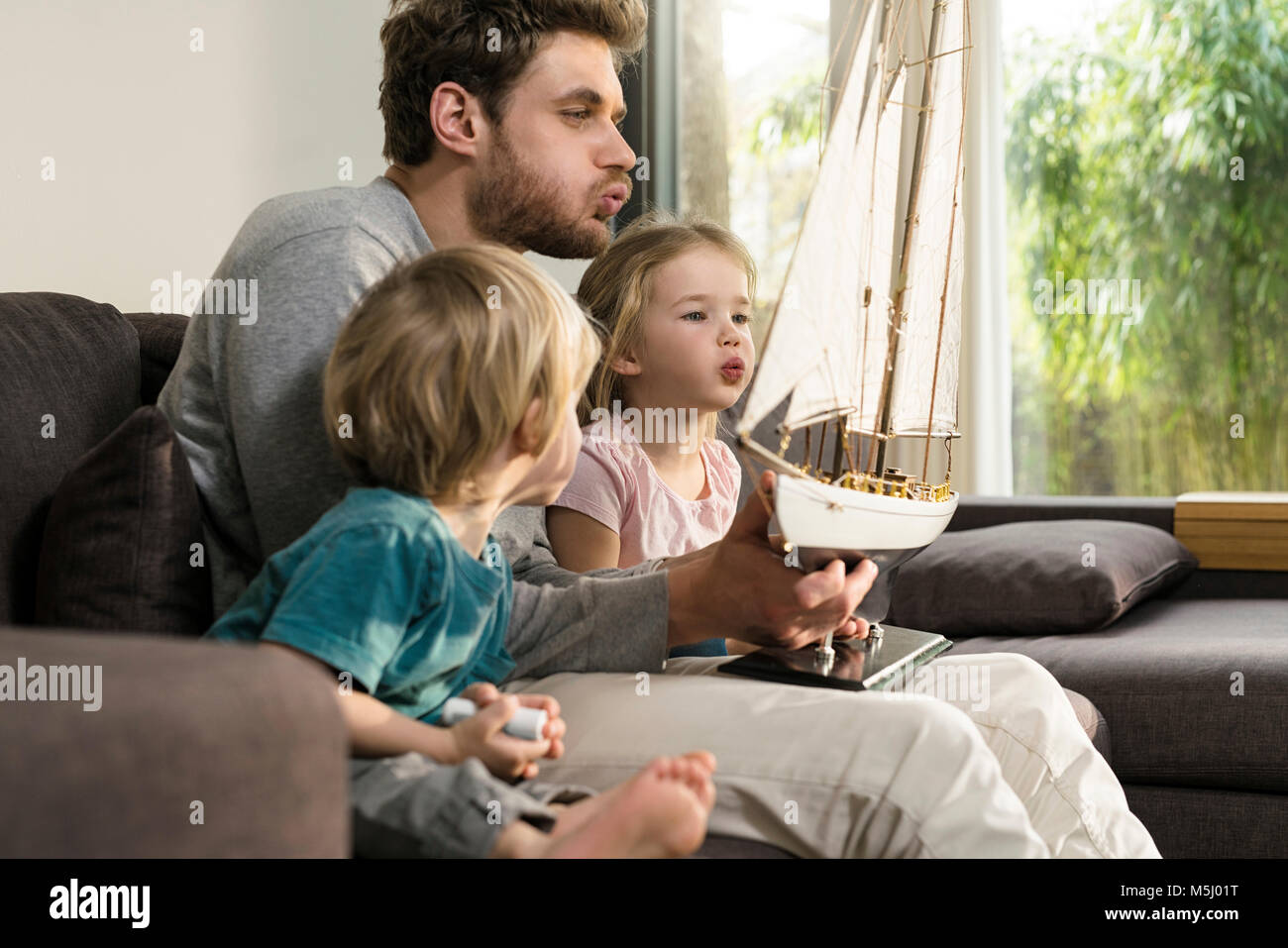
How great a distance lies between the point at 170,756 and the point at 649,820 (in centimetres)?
34

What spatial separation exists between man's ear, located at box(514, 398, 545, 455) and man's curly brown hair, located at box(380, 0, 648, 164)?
1.83ft

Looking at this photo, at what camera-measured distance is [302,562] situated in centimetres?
91

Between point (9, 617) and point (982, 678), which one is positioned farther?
point (982, 678)

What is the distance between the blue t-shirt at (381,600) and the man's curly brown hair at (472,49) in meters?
0.63

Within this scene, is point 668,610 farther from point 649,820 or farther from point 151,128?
point 151,128

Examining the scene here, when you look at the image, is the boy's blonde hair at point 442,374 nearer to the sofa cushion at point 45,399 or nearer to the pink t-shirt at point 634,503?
the sofa cushion at point 45,399

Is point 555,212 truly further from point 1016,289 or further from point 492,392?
point 1016,289

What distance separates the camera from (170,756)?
539 mm

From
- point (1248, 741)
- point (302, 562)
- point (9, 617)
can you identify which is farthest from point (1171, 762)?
point (9, 617)

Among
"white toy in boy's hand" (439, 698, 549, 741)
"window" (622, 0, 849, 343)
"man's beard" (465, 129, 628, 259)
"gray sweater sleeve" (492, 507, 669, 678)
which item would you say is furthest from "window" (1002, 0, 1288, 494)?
"white toy in boy's hand" (439, 698, 549, 741)

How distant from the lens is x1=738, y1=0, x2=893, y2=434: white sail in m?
1.02

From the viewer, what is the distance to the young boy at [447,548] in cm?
82

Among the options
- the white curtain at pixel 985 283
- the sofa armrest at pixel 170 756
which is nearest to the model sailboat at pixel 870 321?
the sofa armrest at pixel 170 756
